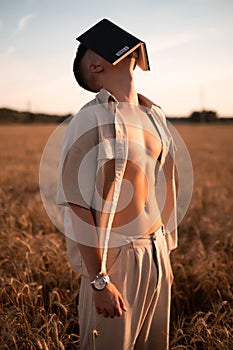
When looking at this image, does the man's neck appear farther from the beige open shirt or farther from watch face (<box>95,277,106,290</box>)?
watch face (<box>95,277,106,290</box>)

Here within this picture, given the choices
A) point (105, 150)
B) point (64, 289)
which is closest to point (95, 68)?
point (105, 150)

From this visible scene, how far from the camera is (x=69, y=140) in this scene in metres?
1.42

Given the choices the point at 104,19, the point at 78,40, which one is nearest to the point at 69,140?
the point at 78,40

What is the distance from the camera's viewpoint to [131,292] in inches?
62.2

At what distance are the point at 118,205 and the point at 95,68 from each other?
1.62 feet

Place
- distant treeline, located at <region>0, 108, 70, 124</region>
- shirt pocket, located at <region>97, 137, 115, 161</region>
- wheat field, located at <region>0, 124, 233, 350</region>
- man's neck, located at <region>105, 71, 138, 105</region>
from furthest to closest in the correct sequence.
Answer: distant treeline, located at <region>0, 108, 70, 124</region> < wheat field, located at <region>0, 124, 233, 350</region> < man's neck, located at <region>105, 71, 138, 105</region> < shirt pocket, located at <region>97, 137, 115, 161</region>

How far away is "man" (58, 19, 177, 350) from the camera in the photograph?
1.41 metres

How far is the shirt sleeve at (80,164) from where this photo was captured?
1.40 meters

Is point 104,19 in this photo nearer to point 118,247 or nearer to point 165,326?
point 118,247

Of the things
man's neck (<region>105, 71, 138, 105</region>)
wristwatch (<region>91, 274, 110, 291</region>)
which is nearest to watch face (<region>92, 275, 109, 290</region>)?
wristwatch (<region>91, 274, 110, 291</region>)

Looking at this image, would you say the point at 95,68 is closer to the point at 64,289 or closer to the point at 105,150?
the point at 105,150

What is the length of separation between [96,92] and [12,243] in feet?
5.78

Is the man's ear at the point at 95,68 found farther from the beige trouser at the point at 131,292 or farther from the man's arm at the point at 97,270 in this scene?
the beige trouser at the point at 131,292

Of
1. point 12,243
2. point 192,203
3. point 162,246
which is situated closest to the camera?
point 162,246
